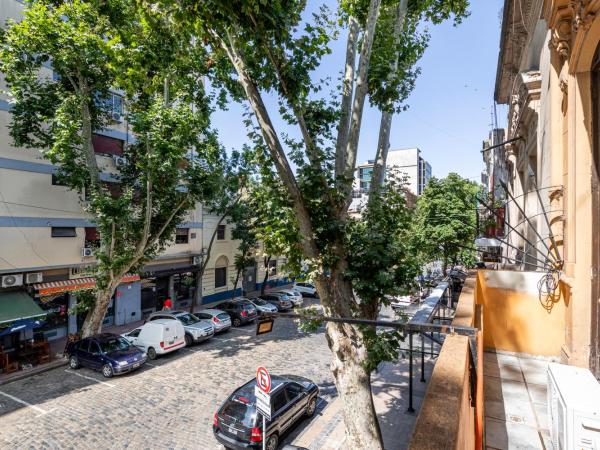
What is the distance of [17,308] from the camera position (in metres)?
14.4

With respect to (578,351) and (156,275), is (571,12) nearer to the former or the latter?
(578,351)

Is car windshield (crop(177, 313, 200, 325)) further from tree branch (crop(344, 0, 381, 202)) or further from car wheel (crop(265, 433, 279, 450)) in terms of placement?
tree branch (crop(344, 0, 381, 202))

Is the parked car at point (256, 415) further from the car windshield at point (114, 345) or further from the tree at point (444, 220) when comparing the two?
the tree at point (444, 220)

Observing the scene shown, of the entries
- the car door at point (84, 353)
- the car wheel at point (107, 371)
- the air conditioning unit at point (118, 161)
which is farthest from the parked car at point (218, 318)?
the air conditioning unit at point (118, 161)

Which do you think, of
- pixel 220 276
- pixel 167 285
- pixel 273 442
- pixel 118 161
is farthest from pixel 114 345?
pixel 220 276

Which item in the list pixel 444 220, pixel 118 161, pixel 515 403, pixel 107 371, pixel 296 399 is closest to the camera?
pixel 515 403

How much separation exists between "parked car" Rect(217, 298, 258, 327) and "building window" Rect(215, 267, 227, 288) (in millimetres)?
6259

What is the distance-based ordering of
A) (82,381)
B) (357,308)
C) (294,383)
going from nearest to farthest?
(357,308), (294,383), (82,381)

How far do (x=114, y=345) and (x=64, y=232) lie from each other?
692 centimetres

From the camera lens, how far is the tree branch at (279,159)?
5.50m

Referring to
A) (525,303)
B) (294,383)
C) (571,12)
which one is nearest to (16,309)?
(294,383)

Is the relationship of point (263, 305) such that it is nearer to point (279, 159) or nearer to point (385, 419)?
point (385, 419)

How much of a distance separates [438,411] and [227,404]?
301 inches

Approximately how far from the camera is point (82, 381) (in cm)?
1277
